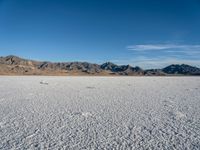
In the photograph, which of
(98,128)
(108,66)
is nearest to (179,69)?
(108,66)

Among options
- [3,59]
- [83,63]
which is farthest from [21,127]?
[83,63]

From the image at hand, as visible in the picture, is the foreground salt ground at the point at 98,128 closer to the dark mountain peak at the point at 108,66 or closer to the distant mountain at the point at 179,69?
the distant mountain at the point at 179,69

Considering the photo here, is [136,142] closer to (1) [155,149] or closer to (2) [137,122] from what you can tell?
(1) [155,149]

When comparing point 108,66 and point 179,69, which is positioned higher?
point 108,66

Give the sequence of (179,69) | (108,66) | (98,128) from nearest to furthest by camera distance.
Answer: (98,128)
(179,69)
(108,66)

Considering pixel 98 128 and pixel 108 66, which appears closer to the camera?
pixel 98 128

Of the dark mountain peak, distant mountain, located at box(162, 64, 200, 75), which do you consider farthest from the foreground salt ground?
the dark mountain peak

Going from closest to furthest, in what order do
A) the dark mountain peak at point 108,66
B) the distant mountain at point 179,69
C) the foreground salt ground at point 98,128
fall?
1. the foreground salt ground at point 98,128
2. the distant mountain at point 179,69
3. the dark mountain peak at point 108,66

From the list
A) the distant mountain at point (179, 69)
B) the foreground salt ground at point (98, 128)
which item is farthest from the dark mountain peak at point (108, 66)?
the foreground salt ground at point (98, 128)

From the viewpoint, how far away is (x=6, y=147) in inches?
187

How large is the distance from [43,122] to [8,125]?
2.97 ft

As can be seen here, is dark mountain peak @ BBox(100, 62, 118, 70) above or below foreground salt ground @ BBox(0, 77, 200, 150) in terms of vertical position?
above

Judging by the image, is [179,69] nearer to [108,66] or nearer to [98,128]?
[108,66]

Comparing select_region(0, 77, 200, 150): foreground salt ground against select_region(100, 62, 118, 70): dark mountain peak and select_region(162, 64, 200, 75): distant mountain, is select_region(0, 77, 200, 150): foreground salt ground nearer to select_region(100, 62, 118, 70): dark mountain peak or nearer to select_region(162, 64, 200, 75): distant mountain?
select_region(162, 64, 200, 75): distant mountain
